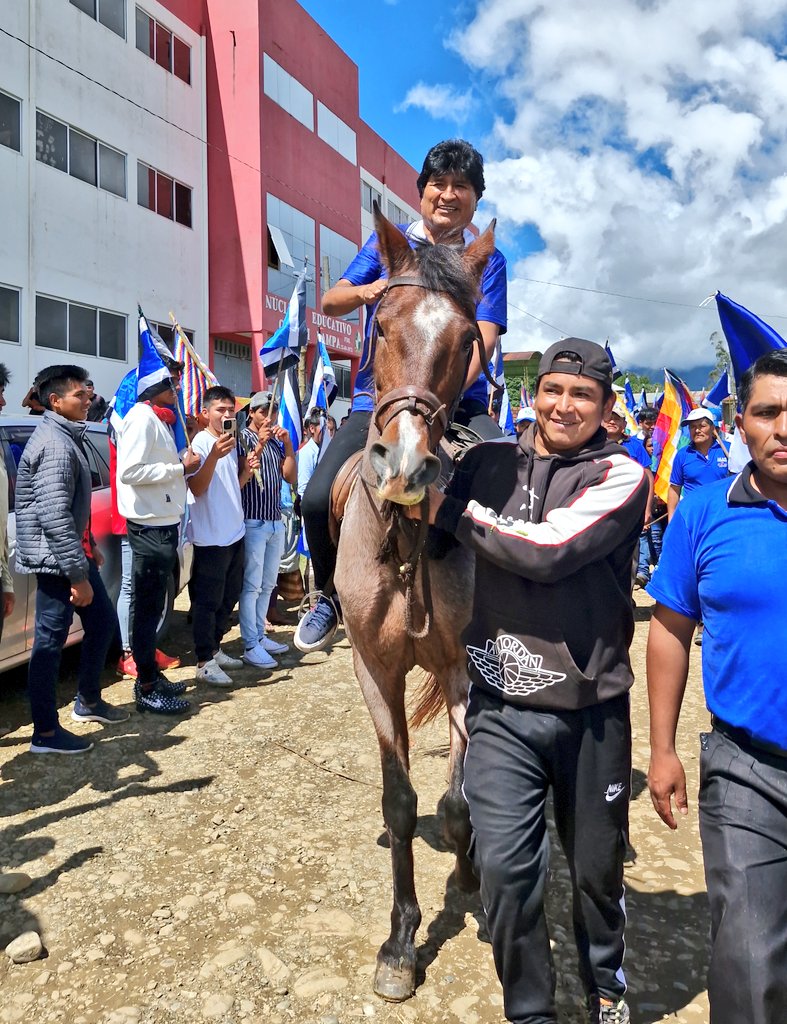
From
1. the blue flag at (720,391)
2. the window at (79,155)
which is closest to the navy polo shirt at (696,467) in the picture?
the blue flag at (720,391)

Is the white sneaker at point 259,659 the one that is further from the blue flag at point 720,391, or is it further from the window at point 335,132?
the window at point 335,132

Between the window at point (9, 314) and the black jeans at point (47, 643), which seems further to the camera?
the window at point (9, 314)

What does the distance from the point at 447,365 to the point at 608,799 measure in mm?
1521

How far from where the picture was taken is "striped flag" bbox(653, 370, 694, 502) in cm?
942

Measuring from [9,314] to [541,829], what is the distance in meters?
16.1

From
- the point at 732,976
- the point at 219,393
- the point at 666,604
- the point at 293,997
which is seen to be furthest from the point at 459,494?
the point at 219,393

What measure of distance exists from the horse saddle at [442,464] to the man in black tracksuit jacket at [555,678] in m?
0.47

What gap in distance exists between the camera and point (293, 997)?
2.80 meters

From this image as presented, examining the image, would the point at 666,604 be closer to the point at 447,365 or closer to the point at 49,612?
the point at 447,365

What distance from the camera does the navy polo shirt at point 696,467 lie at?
8.38m

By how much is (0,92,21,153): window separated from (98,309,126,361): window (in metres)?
3.76

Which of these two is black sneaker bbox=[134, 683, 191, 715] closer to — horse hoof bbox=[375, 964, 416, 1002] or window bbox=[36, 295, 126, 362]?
horse hoof bbox=[375, 964, 416, 1002]

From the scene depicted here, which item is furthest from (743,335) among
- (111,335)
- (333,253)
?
(333,253)

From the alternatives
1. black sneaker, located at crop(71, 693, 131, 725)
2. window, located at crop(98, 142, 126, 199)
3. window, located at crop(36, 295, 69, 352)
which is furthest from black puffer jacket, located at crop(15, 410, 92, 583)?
window, located at crop(98, 142, 126, 199)
